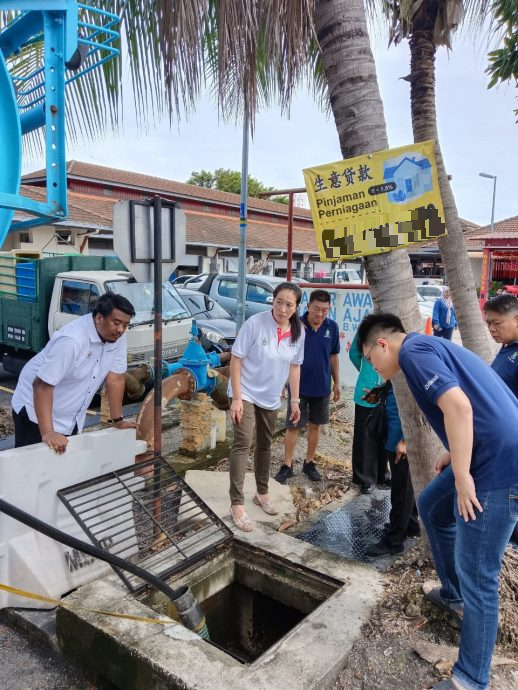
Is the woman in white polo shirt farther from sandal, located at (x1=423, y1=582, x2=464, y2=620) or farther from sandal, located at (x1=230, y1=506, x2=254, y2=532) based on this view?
sandal, located at (x1=423, y1=582, x2=464, y2=620)

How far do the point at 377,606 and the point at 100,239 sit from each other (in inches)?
774

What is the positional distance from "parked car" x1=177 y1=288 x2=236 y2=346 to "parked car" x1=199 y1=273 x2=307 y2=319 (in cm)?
163

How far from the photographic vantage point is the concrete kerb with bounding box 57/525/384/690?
225cm

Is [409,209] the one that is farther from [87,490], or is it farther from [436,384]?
[87,490]

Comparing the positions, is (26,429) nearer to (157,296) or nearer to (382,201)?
(157,296)

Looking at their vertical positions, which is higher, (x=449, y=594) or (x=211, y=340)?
(x=211, y=340)

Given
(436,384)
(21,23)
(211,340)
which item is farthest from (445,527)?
(211,340)

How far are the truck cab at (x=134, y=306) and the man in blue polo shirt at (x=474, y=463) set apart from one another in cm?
619

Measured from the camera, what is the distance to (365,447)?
169 inches

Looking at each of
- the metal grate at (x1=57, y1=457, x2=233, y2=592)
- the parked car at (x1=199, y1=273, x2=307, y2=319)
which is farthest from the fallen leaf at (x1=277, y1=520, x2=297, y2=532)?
the parked car at (x1=199, y1=273, x2=307, y2=319)

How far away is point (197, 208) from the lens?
93.8ft

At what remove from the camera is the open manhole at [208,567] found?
9.96 feet

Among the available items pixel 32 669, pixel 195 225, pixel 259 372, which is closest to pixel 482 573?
pixel 259 372

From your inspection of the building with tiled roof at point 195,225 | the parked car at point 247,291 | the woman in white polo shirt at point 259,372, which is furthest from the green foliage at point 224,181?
the woman in white polo shirt at point 259,372
